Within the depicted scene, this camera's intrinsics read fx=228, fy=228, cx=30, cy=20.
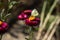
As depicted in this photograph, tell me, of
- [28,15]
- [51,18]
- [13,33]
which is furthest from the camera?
[51,18]

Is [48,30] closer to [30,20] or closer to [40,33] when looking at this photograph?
[40,33]

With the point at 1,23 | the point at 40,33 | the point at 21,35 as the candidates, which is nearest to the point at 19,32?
the point at 21,35

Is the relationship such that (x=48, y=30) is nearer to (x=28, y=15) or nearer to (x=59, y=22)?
(x=59, y=22)

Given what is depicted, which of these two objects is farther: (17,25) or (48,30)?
(17,25)

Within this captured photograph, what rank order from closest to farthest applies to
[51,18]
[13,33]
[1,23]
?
[1,23], [13,33], [51,18]

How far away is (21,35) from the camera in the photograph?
7.32 feet

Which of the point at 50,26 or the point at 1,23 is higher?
the point at 1,23

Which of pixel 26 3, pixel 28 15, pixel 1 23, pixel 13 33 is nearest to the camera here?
pixel 1 23

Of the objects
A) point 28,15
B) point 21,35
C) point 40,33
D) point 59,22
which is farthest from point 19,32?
point 28,15

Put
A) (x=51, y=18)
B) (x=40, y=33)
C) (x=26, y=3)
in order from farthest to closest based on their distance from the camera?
(x=26, y=3), (x=51, y=18), (x=40, y=33)

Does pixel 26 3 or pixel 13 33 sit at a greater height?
pixel 26 3

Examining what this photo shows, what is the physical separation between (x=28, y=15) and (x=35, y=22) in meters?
0.12

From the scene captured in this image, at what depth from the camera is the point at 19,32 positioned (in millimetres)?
2293

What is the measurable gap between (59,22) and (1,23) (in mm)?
1288
